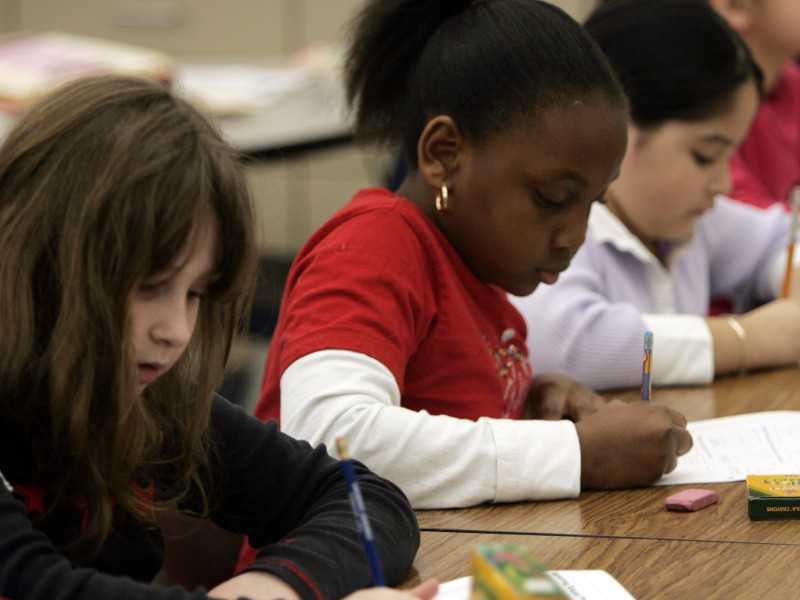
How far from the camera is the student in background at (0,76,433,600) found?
2.61ft

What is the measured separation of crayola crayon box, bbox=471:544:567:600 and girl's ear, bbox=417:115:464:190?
72cm

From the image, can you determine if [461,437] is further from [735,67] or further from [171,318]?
[735,67]

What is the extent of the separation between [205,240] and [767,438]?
2.35ft

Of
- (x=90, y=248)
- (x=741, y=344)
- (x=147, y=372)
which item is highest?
(x=90, y=248)

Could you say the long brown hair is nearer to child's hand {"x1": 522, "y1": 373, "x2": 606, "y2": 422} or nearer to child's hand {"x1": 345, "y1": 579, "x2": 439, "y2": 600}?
child's hand {"x1": 345, "y1": 579, "x2": 439, "y2": 600}

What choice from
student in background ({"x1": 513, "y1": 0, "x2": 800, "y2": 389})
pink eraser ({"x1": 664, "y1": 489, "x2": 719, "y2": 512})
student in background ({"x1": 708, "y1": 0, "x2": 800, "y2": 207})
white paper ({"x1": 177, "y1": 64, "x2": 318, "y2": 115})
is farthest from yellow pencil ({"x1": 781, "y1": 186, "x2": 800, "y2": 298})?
white paper ({"x1": 177, "y1": 64, "x2": 318, "y2": 115})

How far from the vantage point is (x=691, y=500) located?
108 centimetres

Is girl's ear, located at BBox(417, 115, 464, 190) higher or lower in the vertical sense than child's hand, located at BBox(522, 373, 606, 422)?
higher

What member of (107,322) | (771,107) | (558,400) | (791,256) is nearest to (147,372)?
(107,322)

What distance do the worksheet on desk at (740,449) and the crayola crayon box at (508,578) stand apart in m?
0.59

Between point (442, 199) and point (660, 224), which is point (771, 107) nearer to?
point (660, 224)

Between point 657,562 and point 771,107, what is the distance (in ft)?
5.86

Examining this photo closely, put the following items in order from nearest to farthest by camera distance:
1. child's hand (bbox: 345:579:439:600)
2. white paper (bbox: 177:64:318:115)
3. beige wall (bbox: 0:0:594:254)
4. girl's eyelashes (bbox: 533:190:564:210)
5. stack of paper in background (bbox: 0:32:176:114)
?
child's hand (bbox: 345:579:439:600) → girl's eyelashes (bbox: 533:190:564:210) → stack of paper in background (bbox: 0:32:176:114) → white paper (bbox: 177:64:318:115) → beige wall (bbox: 0:0:594:254)

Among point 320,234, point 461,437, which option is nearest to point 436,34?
point 320,234
